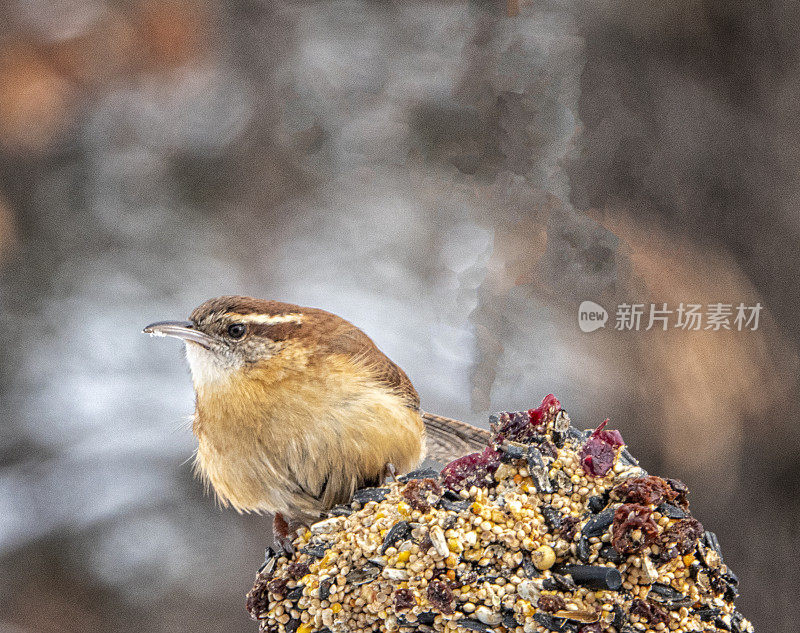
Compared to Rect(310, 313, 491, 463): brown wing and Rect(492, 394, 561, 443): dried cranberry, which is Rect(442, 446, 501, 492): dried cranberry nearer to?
Rect(492, 394, 561, 443): dried cranberry

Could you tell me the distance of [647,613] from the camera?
3.62 feet

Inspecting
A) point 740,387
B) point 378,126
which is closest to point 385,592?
point 378,126

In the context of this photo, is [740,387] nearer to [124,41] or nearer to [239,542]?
[239,542]

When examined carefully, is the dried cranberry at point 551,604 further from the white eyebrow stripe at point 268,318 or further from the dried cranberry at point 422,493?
the white eyebrow stripe at point 268,318

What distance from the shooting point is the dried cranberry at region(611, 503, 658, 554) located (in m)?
1.09

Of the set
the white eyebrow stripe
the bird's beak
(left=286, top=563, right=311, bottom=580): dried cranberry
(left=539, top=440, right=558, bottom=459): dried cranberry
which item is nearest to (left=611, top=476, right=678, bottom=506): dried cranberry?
(left=539, top=440, right=558, bottom=459): dried cranberry

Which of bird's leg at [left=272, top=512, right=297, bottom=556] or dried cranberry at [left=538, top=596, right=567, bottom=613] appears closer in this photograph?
dried cranberry at [left=538, top=596, right=567, bottom=613]

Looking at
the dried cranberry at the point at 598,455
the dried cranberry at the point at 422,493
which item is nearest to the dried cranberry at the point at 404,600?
the dried cranberry at the point at 422,493

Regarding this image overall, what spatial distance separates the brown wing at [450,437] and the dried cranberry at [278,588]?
0.53m

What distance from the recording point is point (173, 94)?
1.94 meters

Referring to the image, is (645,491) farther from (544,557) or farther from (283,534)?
(283,534)

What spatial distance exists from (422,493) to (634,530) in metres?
0.35

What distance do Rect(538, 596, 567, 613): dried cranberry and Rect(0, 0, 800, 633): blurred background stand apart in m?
0.91

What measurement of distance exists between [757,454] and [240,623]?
1.68 m
